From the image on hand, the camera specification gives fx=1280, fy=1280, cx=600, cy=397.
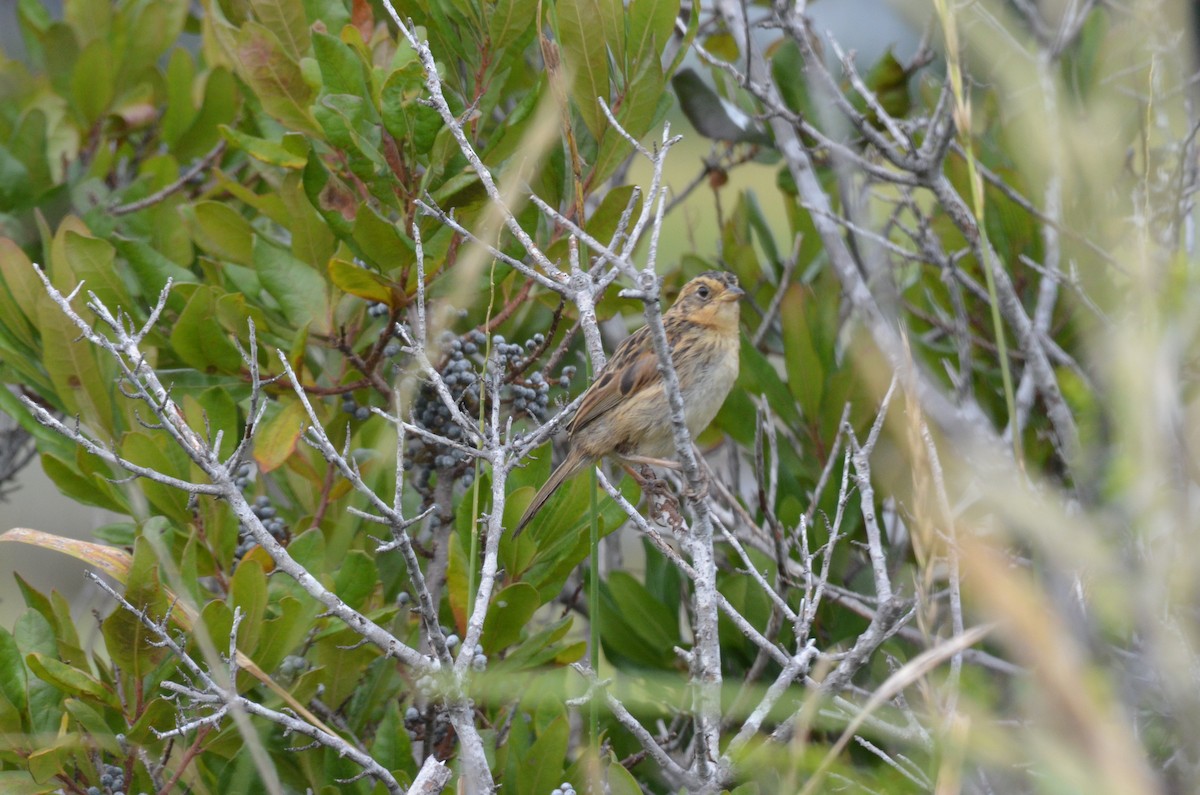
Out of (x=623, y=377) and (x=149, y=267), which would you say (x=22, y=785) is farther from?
(x=623, y=377)

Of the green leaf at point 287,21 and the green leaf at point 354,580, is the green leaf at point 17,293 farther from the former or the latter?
the green leaf at point 354,580

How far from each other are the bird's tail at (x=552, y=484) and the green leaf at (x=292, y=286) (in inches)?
29.0

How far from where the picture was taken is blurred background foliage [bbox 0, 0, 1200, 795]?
2820mm

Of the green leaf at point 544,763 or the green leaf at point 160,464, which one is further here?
the green leaf at point 160,464

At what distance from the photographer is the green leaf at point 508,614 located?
9.96 feet

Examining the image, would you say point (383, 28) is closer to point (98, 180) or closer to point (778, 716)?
point (98, 180)

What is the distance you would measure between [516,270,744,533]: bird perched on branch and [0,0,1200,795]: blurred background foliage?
16 cm

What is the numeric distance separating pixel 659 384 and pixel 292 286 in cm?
163

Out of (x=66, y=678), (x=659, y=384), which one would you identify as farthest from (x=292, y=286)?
(x=659, y=384)

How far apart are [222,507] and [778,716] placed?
5.24 feet

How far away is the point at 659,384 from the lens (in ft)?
15.2

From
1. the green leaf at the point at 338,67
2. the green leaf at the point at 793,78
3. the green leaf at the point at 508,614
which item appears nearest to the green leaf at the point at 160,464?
the green leaf at the point at 508,614

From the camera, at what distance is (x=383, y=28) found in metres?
4.10

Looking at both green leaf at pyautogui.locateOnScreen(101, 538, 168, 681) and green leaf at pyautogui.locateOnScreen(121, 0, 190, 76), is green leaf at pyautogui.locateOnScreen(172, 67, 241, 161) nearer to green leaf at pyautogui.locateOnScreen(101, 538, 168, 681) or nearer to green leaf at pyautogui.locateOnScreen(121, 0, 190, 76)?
green leaf at pyautogui.locateOnScreen(121, 0, 190, 76)
